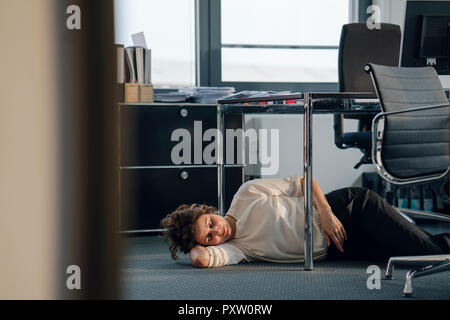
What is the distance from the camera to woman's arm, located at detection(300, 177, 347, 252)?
2.19 metres

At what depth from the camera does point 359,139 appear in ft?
9.77

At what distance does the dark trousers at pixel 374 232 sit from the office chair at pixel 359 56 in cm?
78

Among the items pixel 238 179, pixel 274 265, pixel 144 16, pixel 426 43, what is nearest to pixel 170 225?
pixel 274 265

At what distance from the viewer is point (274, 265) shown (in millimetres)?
2277

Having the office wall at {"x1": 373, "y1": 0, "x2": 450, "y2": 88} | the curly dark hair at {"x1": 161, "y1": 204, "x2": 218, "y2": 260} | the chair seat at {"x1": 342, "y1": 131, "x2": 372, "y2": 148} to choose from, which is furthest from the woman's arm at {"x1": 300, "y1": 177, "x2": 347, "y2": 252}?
the office wall at {"x1": 373, "y1": 0, "x2": 450, "y2": 88}

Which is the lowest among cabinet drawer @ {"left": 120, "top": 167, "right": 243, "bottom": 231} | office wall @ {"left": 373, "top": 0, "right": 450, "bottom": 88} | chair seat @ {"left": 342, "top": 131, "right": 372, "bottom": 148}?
cabinet drawer @ {"left": 120, "top": 167, "right": 243, "bottom": 231}

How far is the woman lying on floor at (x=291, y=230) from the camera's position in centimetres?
213

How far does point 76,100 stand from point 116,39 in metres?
0.03

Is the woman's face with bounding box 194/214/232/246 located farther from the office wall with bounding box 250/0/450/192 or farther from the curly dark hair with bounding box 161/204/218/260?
the office wall with bounding box 250/0/450/192

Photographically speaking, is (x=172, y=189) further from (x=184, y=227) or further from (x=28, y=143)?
(x=28, y=143)

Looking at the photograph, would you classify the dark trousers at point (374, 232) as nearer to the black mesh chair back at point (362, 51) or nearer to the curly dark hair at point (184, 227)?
the curly dark hair at point (184, 227)

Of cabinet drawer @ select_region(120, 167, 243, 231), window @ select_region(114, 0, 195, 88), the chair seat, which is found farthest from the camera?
window @ select_region(114, 0, 195, 88)

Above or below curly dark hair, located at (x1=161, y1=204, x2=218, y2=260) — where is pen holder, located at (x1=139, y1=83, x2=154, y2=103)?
above

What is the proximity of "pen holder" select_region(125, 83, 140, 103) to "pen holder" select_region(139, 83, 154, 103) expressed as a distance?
20mm
